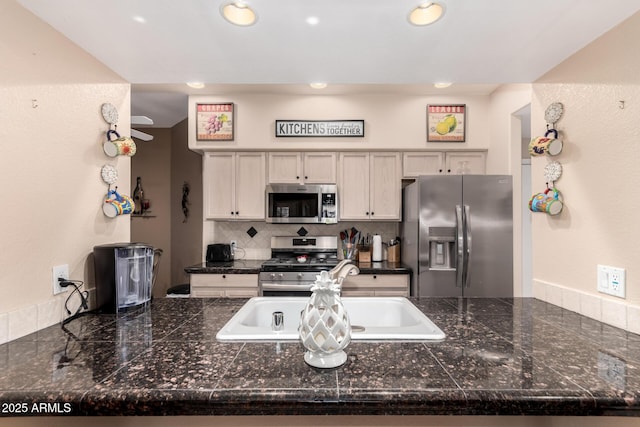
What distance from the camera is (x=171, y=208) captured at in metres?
4.26

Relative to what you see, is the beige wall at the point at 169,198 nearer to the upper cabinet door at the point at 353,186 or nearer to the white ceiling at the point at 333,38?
the upper cabinet door at the point at 353,186

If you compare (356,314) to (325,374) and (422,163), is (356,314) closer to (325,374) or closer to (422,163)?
(325,374)

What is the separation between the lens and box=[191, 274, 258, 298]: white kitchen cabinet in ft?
9.66

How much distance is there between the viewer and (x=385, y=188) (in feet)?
Result: 10.8

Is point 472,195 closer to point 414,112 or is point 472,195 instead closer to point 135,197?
point 414,112

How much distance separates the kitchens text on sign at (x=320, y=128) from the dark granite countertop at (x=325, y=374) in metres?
2.39

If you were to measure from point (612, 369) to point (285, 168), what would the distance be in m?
2.87

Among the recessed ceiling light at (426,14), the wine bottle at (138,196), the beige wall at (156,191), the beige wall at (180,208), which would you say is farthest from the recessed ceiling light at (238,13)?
the wine bottle at (138,196)

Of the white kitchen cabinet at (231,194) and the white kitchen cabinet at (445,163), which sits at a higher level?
the white kitchen cabinet at (445,163)

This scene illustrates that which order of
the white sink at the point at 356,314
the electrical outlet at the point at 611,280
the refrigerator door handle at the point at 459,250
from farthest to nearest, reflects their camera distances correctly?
the refrigerator door handle at the point at 459,250 → the white sink at the point at 356,314 → the electrical outlet at the point at 611,280

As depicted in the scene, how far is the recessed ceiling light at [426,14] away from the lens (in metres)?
1.17

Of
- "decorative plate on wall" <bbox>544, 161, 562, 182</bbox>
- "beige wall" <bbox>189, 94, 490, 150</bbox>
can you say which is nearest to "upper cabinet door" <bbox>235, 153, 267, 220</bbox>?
"beige wall" <bbox>189, 94, 490, 150</bbox>

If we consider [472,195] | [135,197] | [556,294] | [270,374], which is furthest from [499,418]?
[135,197]

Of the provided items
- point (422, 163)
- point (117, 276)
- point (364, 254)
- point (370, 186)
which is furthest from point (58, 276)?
point (422, 163)
